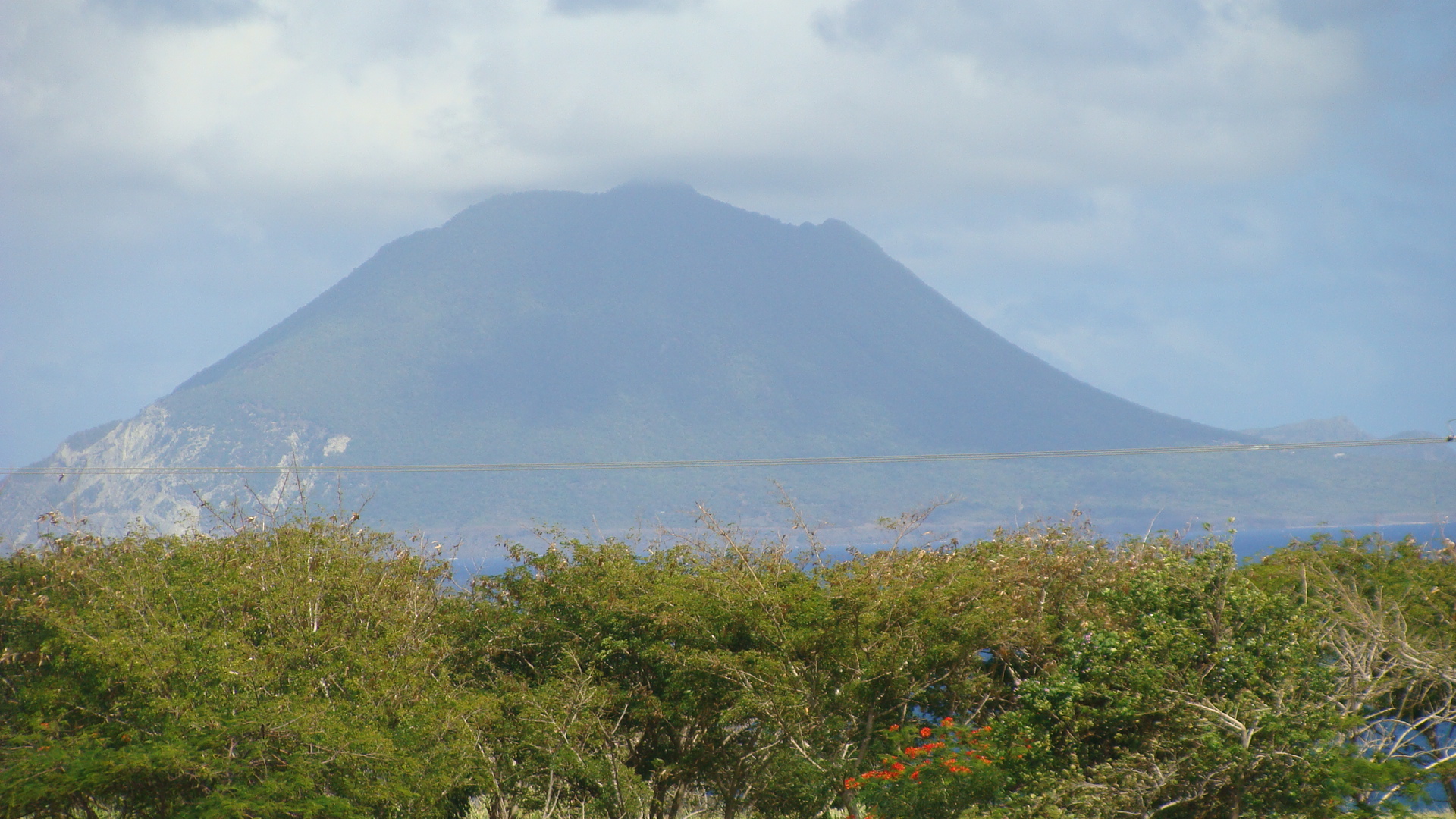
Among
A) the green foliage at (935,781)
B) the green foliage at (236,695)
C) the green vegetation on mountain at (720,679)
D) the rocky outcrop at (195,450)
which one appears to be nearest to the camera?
the green vegetation on mountain at (720,679)

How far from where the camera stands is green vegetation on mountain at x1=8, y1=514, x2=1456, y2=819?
1183 centimetres

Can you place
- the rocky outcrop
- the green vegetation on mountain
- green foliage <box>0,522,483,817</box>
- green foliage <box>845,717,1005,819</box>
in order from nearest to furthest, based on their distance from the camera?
1. the green vegetation on mountain
2. green foliage <box>845,717,1005,819</box>
3. green foliage <box>0,522,483,817</box>
4. the rocky outcrop

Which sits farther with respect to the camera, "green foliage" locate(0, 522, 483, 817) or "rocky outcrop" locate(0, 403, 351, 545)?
"rocky outcrop" locate(0, 403, 351, 545)

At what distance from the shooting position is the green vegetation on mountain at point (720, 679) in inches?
466

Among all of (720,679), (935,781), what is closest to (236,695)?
(720,679)

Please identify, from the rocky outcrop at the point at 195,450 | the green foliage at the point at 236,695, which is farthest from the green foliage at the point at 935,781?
the rocky outcrop at the point at 195,450

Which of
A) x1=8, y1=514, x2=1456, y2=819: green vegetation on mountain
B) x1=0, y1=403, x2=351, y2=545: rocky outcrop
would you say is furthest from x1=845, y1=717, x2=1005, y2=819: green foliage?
x1=0, y1=403, x2=351, y2=545: rocky outcrop

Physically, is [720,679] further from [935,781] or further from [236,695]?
[236,695]

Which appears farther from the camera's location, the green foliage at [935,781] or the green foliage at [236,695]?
the green foliage at [236,695]

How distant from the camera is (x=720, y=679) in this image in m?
16.0

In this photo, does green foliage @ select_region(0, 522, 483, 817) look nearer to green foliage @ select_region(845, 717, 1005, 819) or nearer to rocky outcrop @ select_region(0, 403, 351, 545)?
green foliage @ select_region(845, 717, 1005, 819)

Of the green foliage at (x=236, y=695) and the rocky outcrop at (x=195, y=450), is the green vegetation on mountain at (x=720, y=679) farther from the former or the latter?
the rocky outcrop at (x=195, y=450)

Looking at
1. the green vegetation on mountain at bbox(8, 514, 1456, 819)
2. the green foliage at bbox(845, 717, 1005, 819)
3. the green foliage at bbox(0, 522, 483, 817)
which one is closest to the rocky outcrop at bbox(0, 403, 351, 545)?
the green vegetation on mountain at bbox(8, 514, 1456, 819)

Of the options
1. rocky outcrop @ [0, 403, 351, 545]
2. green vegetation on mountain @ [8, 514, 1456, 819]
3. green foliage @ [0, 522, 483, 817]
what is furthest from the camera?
rocky outcrop @ [0, 403, 351, 545]
